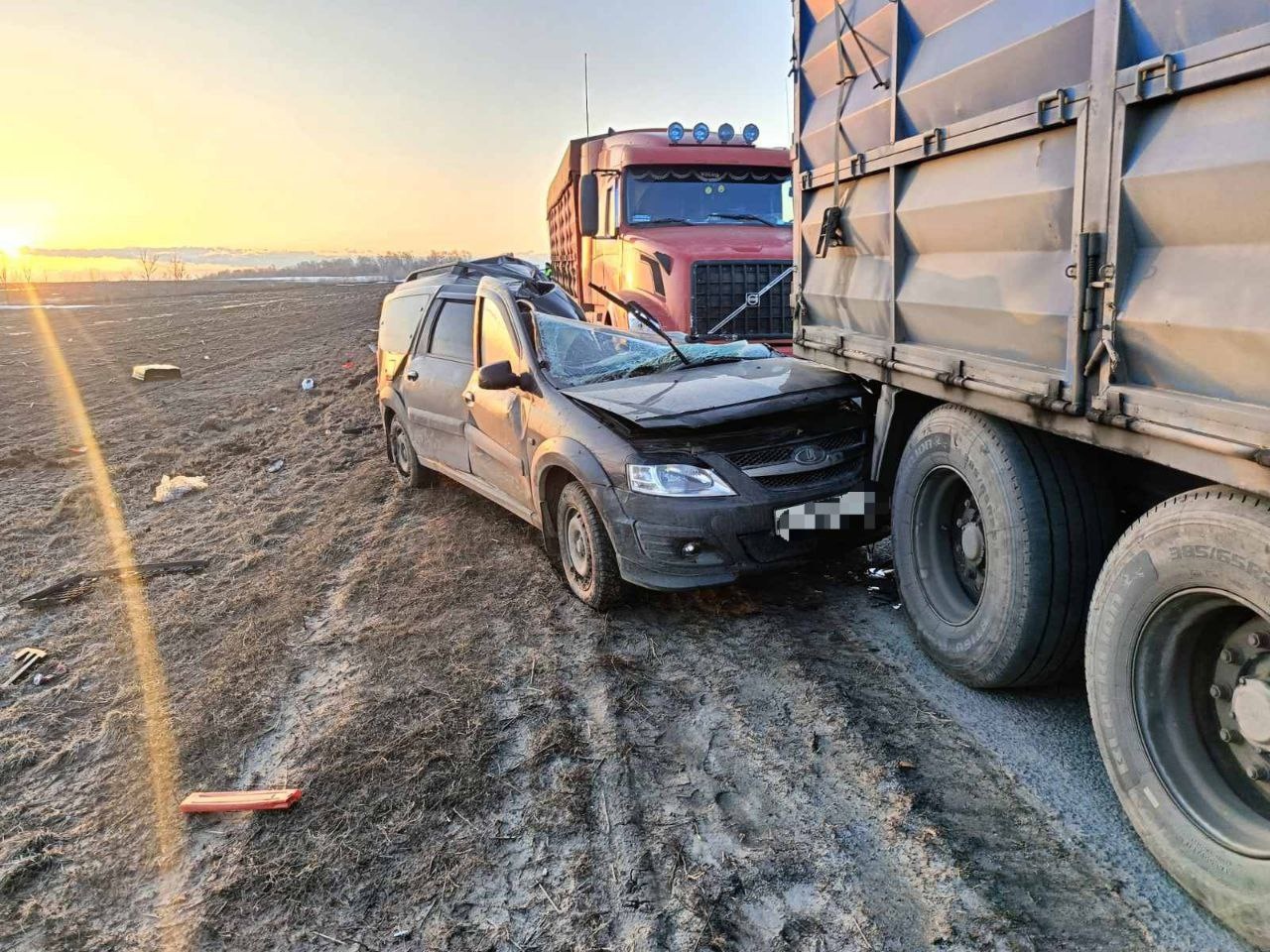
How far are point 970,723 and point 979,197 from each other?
6.62 ft

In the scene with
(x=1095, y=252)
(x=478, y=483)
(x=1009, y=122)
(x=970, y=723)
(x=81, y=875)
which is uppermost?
(x=1009, y=122)

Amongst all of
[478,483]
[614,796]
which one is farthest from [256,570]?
[614,796]

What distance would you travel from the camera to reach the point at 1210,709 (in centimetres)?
255

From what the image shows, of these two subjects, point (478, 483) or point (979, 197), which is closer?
point (979, 197)

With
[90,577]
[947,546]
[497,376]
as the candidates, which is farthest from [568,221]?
[947,546]

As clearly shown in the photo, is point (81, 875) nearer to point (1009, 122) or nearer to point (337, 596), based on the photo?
point (337, 596)

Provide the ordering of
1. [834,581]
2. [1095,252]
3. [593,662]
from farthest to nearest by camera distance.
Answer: [834,581] → [593,662] → [1095,252]

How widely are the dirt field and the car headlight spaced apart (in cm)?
75

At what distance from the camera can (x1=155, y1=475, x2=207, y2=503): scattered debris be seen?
793 centimetres

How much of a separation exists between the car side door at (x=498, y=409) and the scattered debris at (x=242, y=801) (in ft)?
8.19

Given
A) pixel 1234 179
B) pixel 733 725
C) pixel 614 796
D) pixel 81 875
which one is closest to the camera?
pixel 1234 179

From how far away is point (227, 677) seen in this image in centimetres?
429

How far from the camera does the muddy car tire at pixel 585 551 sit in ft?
15.3

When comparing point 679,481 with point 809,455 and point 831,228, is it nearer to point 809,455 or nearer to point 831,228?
point 809,455
